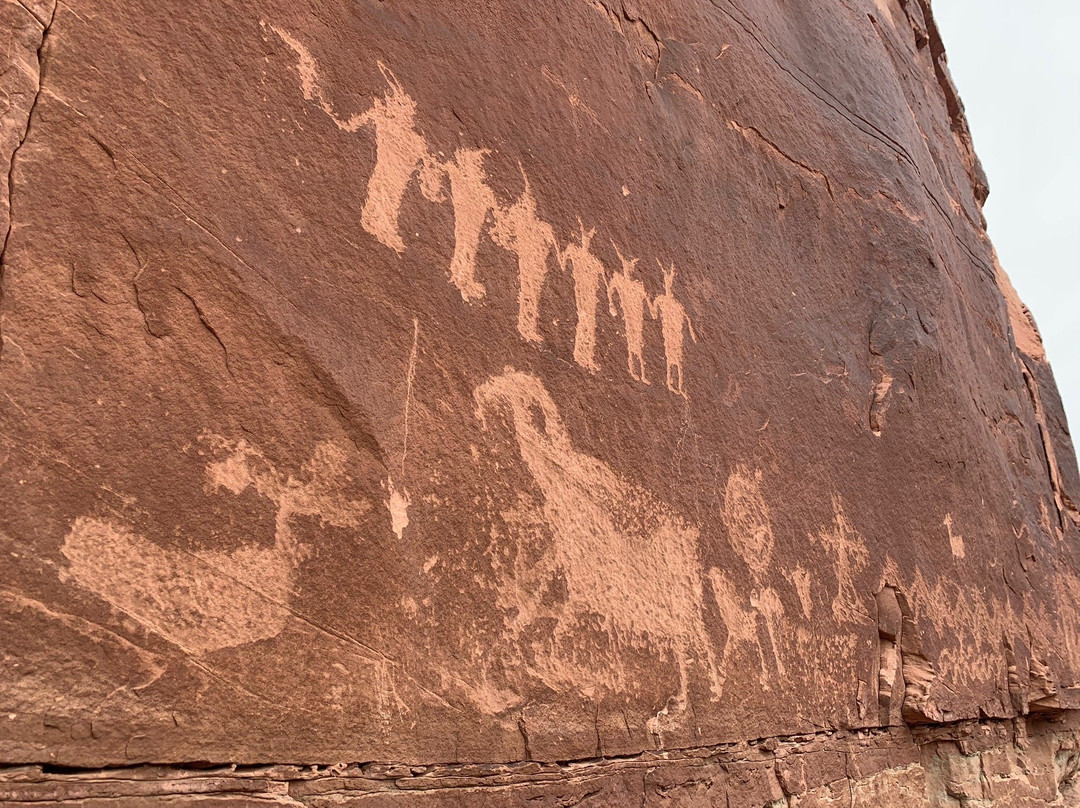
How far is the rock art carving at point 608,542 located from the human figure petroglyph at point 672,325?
33 centimetres

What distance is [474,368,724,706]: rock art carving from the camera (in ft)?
6.06

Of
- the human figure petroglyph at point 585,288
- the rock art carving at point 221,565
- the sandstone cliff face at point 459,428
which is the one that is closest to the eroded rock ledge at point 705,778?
the sandstone cliff face at point 459,428

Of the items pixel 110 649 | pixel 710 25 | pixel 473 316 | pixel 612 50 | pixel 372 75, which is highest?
pixel 710 25

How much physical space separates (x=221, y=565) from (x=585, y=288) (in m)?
1.05

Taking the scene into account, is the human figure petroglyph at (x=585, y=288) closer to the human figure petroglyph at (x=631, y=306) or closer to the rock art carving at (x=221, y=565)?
the human figure petroglyph at (x=631, y=306)

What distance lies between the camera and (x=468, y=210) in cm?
186

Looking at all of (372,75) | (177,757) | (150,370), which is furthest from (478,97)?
(177,757)

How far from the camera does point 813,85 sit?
3361 mm

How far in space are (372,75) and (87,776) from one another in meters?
1.23

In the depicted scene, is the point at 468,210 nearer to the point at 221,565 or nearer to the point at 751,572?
the point at 221,565

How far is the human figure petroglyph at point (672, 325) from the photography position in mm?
2270

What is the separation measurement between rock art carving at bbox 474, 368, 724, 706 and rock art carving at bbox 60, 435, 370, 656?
41cm

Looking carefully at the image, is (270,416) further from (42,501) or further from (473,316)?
(473,316)

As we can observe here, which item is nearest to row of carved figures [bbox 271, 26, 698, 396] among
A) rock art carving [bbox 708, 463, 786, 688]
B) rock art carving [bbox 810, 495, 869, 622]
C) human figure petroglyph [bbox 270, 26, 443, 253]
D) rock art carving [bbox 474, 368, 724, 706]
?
human figure petroglyph [bbox 270, 26, 443, 253]
